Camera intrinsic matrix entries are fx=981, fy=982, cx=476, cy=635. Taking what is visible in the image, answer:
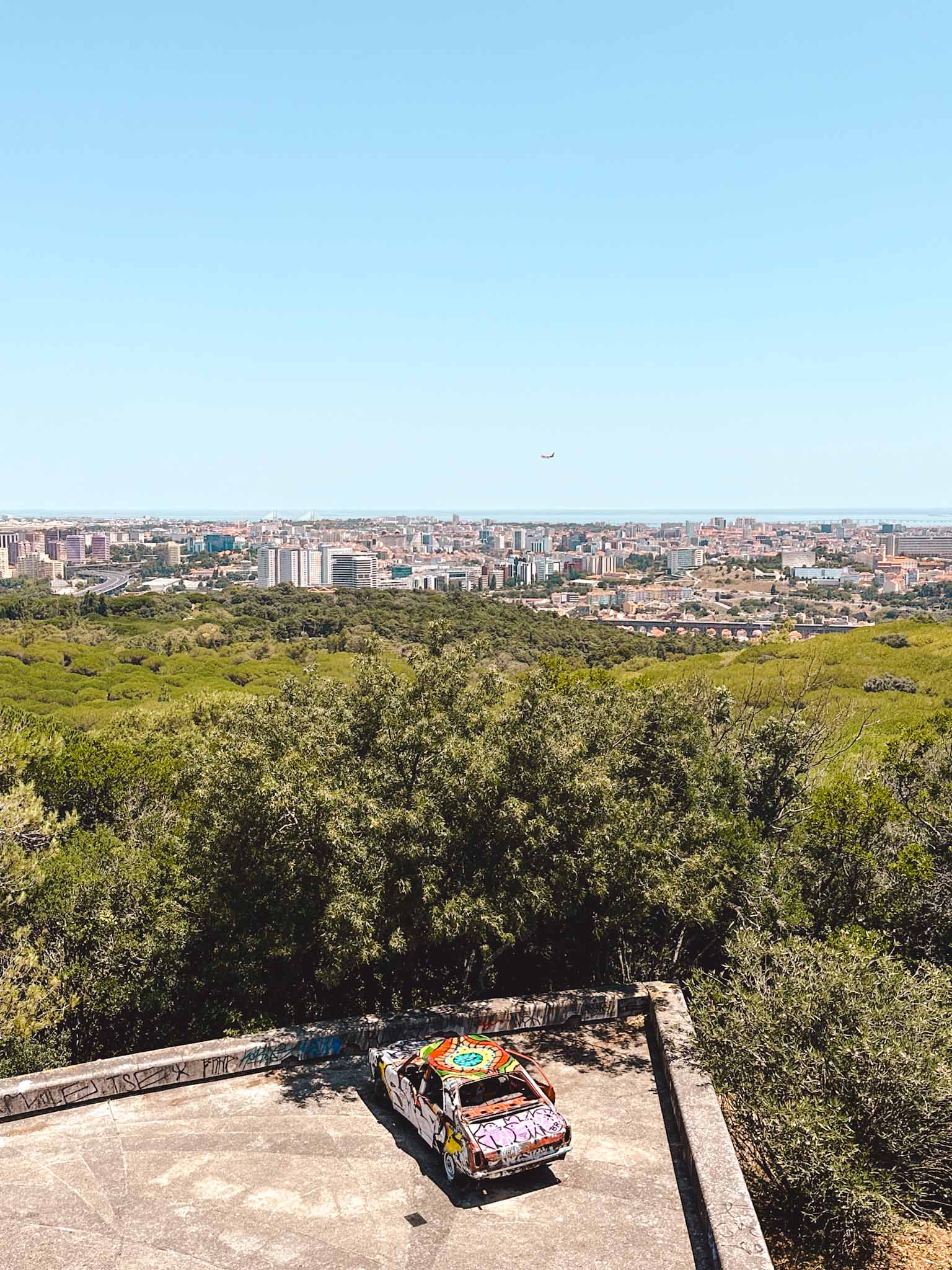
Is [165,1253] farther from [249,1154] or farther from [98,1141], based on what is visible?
[98,1141]

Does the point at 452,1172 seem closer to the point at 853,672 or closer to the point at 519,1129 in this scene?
the point at 519,1129

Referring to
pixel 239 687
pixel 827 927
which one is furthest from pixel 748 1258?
pixel 239 687

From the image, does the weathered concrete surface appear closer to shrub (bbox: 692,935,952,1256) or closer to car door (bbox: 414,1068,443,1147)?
car door (bbox: 414,1068,443,1147)

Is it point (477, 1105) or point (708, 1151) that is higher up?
point (477, 1105)

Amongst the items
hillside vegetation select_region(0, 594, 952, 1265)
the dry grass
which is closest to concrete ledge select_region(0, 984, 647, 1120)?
hillside vegetation select_region(0, 594, 952, 1265)

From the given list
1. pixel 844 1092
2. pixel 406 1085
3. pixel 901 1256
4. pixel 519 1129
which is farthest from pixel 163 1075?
pixel 901 1256

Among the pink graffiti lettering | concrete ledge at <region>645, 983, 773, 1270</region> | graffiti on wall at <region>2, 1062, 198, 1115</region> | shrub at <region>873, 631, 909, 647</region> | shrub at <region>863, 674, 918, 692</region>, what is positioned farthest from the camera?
shrub at <region>873, 631, 909, 647</region>
